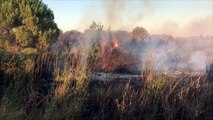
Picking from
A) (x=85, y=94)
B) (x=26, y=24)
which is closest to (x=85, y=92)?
(x=85, y=94)

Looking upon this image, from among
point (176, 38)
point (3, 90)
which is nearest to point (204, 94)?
point (3, 90)

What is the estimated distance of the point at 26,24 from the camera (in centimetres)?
1980

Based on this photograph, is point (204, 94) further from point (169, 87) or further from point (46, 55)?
point (46, 55)

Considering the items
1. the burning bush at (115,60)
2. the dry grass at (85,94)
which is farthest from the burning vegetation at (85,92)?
the burning bush at (115,60)

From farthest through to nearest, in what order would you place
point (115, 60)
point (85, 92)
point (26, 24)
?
point (26, 24)
point (115, 60)
point (85, 92)

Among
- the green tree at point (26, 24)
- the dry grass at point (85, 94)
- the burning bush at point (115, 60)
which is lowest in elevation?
the dry grass at point (85, 94)

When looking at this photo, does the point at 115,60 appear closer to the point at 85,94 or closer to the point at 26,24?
the point at 26,24

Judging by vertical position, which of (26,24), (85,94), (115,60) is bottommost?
(85,94)

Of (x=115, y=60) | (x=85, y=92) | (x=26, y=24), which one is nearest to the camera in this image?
(x=85, y=92)

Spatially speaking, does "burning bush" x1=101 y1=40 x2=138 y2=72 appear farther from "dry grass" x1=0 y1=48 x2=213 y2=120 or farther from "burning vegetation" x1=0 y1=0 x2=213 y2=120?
"dry grass" x1=0 y1=48 x2=213 y2=120

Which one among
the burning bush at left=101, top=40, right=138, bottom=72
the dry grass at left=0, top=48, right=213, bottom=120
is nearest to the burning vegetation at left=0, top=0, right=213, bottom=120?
the dry grass at left=0, top=48, right=213, bottom=120

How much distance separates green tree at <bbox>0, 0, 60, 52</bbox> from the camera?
19.5 meters

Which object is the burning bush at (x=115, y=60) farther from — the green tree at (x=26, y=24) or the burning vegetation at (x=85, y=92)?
the burning vegetation at (x=85, y=92)

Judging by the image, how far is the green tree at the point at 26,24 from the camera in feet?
64.1
